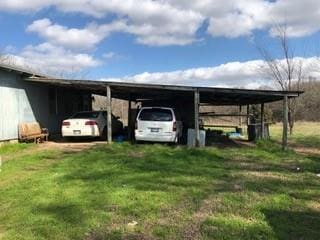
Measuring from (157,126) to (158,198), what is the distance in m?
10.3

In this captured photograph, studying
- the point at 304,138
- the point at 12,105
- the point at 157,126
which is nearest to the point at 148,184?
the point at 157,126

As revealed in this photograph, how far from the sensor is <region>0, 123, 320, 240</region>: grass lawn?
6898 millimetres

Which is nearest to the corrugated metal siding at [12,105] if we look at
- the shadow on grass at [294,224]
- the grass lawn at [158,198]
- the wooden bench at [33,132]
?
the wooden bench at [33,132]

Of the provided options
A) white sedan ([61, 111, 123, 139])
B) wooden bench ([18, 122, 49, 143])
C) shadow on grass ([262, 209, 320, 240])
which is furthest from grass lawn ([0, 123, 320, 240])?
white sedan ([61, 111, 123, 139])

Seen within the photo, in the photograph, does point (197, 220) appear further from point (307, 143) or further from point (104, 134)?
point (307, 143)

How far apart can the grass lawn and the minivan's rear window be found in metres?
4.08

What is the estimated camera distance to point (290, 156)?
1662 centimetres

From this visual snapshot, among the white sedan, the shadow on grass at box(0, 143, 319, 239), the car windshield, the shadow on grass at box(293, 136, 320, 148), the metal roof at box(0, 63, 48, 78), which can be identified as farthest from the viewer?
the shadow on grass at box(293, 136, 320, 148)

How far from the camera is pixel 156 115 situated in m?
19.2

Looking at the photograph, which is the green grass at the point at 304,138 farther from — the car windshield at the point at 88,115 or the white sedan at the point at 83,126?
the car windshield at the point at 88,115

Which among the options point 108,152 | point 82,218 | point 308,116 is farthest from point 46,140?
point 308,116

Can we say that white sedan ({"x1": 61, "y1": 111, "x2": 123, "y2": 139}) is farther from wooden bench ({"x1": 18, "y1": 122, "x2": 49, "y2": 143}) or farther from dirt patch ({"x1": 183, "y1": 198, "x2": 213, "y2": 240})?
dirt patch ({"x1": 183, "y1": 198, "x2": 213, "y2": 240})

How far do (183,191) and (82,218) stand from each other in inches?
103

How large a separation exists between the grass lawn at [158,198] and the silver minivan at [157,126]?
12.8ft
